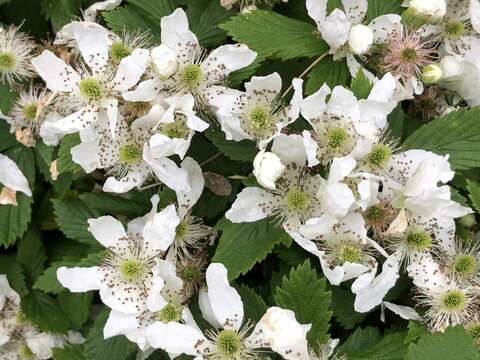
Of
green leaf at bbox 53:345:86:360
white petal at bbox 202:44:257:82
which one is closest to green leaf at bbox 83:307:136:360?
green leaf at bbox 53:345:86:360

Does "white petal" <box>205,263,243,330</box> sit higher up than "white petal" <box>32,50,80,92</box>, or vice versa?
"white petal" <box>32,50,80,92</box>

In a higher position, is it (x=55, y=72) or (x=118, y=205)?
(x=55, y=72)

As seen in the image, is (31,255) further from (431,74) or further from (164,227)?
(431,74)

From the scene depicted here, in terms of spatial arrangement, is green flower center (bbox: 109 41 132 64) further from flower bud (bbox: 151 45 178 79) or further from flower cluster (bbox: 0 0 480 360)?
flower bud (bbox: 151 45 178 79)

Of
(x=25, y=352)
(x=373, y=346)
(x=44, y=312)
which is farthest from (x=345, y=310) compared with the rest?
(x=25, y=352)

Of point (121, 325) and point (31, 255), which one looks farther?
point (31, 255)

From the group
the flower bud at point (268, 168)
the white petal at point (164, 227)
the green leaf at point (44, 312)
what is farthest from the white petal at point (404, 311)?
the green leaf at point (44, 312)
